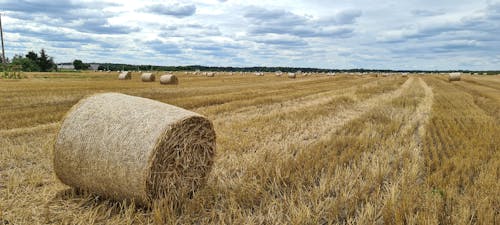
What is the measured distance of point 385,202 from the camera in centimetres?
435

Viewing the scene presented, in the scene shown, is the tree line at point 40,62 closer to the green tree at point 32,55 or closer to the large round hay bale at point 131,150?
the green tree at point 32,55

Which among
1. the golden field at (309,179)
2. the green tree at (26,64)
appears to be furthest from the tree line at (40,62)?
the golden field at (309,179)

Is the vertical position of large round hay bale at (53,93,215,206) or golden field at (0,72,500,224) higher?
large round hay bale at (53,93,215,206)

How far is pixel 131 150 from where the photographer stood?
4.31 metres

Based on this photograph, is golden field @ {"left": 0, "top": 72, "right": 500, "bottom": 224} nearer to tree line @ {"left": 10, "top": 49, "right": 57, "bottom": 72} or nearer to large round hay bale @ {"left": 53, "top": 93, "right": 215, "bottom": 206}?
large round hay bale @ {"left": 53, "top": 93, "right": 215, "bottom": 206}

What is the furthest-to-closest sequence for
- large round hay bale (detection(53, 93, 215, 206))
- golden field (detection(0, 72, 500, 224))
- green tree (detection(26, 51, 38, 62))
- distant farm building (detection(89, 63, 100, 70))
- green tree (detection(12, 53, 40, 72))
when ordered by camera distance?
distant farm building (detection(89, 63, 100, 70)) < green tree (detection(26, 51, 38, 62)) < green tree (detection(12, 53, 40, 72)) < large round hay bale (detection(53, 93, 215, 206)) < golden field (detection(0, 72, 500, 224))

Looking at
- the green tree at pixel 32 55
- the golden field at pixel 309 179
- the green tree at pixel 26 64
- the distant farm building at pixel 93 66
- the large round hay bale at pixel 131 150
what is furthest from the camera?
the distant farm building at pixel 93 66

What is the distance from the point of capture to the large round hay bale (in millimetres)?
4301

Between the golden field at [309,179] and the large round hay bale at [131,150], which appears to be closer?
the golden field at [309,179]

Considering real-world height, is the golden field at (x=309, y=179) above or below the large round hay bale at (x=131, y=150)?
Answer: below

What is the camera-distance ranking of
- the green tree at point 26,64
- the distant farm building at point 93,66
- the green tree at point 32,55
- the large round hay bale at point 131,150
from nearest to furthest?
1. the large round hay bale at point 131,150
2. the green tree at point 26,64
3. the green tree at point 32,55
4. the distant farm building at point 93,66

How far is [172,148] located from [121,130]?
630mm

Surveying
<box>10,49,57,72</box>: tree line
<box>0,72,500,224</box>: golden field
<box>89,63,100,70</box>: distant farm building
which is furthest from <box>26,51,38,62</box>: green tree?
<box>0,72,500,224</box>: golden field

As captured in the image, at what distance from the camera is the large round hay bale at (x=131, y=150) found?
4301 mm
